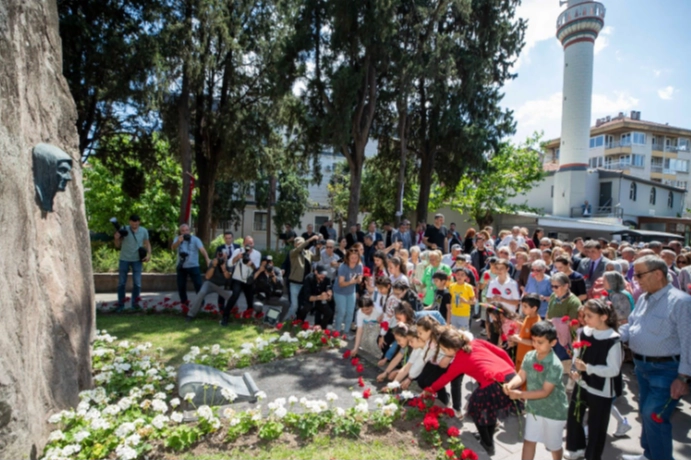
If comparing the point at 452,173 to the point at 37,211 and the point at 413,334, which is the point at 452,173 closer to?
the point at 413,334

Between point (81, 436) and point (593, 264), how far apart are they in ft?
25.4

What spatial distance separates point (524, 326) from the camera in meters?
5.06

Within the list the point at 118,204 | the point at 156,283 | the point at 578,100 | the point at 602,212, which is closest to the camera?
the point at 156,283

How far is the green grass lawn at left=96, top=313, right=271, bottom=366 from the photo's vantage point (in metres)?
6.91

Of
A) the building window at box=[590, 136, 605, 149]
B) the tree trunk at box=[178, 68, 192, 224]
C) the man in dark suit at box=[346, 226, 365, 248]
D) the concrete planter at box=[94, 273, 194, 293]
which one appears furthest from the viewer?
the building window at box=[590, 136, 605, 149]

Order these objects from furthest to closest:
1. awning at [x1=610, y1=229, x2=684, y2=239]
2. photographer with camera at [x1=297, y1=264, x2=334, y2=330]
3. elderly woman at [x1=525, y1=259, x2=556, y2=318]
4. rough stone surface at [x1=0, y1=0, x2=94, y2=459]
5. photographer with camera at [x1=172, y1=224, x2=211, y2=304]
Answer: awning at [x1=610, y1=229, x2=684, y2=239] < photographer with camera at [x1=172, y1=224, x2=211, y2=304] < photographer with camera at [x1=297, y1=264, x2=334, y2=330] < elderly woman at [x1=525, y1=259, x2=556, y2=318] < rough stone surface at [x1=0, y1=0, x2=94, y2=459]

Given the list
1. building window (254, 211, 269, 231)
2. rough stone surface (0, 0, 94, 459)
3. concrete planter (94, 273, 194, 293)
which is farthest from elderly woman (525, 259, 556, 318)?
building window (254, 211, 269, 231)

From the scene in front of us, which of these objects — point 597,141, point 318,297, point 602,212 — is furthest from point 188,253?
point 597,141

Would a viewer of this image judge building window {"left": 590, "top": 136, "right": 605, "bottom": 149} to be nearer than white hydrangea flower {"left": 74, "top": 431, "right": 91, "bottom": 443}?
No

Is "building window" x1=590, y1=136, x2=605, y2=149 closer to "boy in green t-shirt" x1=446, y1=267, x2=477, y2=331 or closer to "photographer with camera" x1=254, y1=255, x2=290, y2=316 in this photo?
"boy in green t-shirt" x1=446, y1=267, x2=477, y2=331

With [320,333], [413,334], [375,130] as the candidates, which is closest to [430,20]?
[375,130]

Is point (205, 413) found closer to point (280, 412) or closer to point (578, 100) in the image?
point (280, 412)

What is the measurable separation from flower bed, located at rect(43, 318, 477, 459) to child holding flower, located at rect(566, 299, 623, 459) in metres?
1.10

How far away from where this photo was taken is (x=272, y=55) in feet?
50.8
